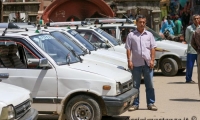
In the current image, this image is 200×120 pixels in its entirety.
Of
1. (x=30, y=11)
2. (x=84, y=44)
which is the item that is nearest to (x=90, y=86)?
(x=84, y=44)

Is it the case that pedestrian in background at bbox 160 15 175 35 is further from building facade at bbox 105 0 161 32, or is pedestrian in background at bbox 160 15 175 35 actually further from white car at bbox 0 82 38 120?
white car at bbox 0 82 38 120

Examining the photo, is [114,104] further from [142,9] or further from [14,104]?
[142,9]

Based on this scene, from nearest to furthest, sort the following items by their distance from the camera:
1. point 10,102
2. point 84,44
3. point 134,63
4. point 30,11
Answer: point 10,102
point 134,63
point 84,44
point 30,11

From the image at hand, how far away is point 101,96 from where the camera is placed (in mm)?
9047

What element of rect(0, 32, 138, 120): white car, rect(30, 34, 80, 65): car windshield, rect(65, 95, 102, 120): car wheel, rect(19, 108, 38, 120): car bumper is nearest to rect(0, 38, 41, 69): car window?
rect(0, 32, 138, 120): white car

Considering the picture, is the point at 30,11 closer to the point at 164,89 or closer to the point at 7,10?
the point at 7,10

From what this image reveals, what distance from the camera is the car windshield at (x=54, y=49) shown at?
9672mm

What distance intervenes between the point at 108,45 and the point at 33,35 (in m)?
5.90

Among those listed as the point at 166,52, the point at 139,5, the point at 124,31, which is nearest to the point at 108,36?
the point at 124,31

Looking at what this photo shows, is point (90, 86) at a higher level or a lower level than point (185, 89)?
higher

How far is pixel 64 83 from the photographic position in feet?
30.1

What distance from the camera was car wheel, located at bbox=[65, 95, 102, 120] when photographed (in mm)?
9109

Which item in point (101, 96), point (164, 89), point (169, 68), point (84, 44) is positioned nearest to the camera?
point (101, 96)

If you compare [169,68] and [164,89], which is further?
[169,68]
